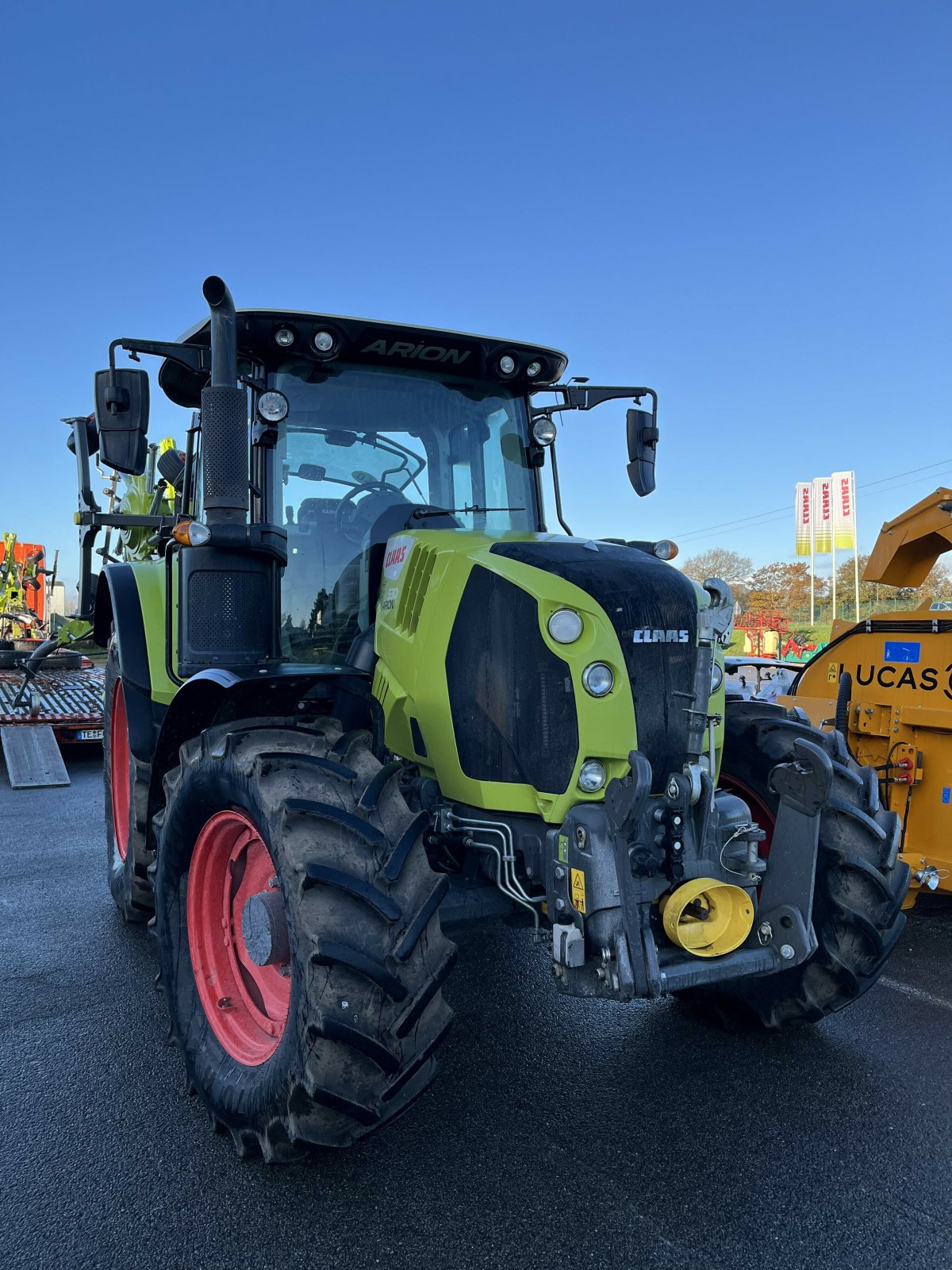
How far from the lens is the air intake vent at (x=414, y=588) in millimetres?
3088

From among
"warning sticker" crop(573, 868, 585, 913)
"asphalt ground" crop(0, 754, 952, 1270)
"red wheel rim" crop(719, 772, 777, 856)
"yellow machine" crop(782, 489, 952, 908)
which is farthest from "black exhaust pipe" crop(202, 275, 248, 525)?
"yellow machine" crop(782, 489, 952, 908)

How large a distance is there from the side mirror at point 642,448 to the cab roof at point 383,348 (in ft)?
1.33

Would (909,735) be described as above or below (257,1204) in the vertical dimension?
above

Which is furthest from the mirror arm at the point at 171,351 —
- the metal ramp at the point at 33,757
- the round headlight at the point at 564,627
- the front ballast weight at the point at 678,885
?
the metal ramp at the point at 33,757

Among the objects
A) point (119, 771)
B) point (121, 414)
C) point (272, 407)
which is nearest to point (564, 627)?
point (272, 407)

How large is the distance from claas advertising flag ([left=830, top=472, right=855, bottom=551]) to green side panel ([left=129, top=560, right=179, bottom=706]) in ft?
120

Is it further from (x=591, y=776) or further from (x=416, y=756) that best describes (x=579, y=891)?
(x=416, y=756)

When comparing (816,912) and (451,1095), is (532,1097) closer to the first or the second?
(451,1095)

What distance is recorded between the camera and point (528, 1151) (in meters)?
2.72

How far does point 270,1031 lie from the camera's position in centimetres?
298

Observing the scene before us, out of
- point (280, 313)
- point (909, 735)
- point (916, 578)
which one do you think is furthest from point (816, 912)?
point (916, 578)

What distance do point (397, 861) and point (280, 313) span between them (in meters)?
2.14

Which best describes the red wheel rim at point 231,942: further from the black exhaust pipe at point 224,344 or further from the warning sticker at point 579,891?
the black exhaust pipe at point 224,344

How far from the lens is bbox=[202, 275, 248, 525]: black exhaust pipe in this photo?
309cm
